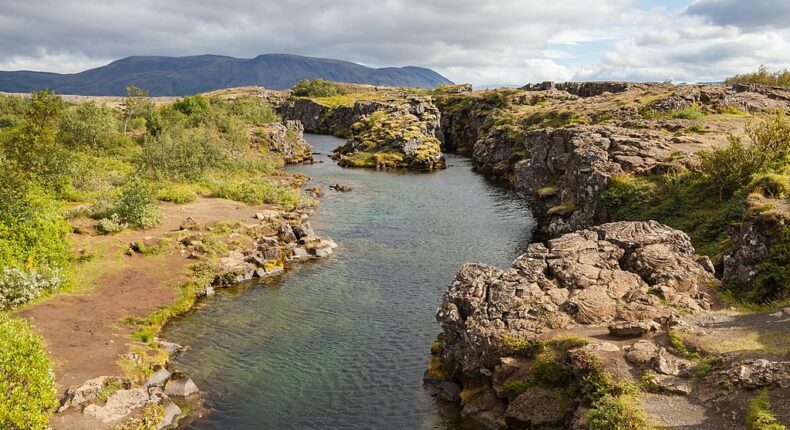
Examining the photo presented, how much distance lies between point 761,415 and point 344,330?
27651mm

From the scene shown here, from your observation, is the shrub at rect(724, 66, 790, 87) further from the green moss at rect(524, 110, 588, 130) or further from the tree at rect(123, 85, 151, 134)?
the tree at rect(123, 85, 151, 134)

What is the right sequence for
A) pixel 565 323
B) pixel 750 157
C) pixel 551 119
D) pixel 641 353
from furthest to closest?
1. pixel 551 119
2. pixel 750 157
3. pixel 565 323
4. pixel 641 353

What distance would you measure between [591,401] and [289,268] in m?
37.2

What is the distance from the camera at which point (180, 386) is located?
31.4 meters

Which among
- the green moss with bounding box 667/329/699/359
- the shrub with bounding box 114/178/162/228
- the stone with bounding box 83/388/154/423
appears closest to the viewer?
the green moss with bounding box 667/329/699/359

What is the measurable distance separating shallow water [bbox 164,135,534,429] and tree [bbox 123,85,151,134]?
67750 mm

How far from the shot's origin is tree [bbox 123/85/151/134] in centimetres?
11744

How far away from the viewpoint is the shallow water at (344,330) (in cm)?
3041

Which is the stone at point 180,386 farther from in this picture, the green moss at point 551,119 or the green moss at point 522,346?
the green moss at point 551,119

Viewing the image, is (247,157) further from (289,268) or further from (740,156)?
(740,156)

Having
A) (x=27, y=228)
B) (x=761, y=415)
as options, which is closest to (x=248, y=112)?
(x=27, y=228)

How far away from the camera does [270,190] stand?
8206cm

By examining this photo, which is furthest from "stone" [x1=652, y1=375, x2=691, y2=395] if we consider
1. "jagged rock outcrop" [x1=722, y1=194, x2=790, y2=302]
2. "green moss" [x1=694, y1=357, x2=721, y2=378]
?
"jagged rock outcrop" [x1=722, y1=194, x2=790, y2=302]

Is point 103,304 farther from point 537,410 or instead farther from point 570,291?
point 570,291
